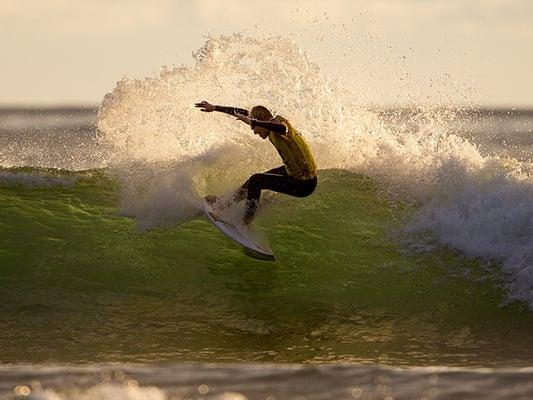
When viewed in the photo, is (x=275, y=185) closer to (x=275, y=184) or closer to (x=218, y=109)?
(x=275, y=184)

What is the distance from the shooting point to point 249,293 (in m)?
10.8

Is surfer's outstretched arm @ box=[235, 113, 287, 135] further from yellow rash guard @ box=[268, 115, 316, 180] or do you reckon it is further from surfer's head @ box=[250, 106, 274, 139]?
surfer's head @ box=[250, 106, 274, 139]

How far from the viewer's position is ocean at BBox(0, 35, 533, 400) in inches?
302

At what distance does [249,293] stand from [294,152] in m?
1.87

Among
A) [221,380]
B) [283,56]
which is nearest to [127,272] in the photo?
[221,380]

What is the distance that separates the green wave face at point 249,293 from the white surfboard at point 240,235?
0.86ft

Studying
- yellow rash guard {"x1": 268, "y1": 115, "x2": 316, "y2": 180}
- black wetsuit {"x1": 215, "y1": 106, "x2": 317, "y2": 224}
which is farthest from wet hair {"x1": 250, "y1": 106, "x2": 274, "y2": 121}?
black wetsuit {"x1": 215, "y1": 106, "x2": 317, "y2": 224}

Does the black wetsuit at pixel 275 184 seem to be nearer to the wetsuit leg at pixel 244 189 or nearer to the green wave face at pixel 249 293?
the wetsuit leg at pixel 244 189

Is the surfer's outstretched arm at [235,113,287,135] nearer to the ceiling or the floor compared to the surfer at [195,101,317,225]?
nearer to the ceiling

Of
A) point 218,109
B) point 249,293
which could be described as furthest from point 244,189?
point 249,293

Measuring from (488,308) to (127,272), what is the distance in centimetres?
430

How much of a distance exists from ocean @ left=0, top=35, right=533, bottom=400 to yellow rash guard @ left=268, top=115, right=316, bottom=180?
984 mm

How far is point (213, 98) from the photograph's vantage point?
15930mm

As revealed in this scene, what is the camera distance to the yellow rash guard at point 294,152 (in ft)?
37.4
